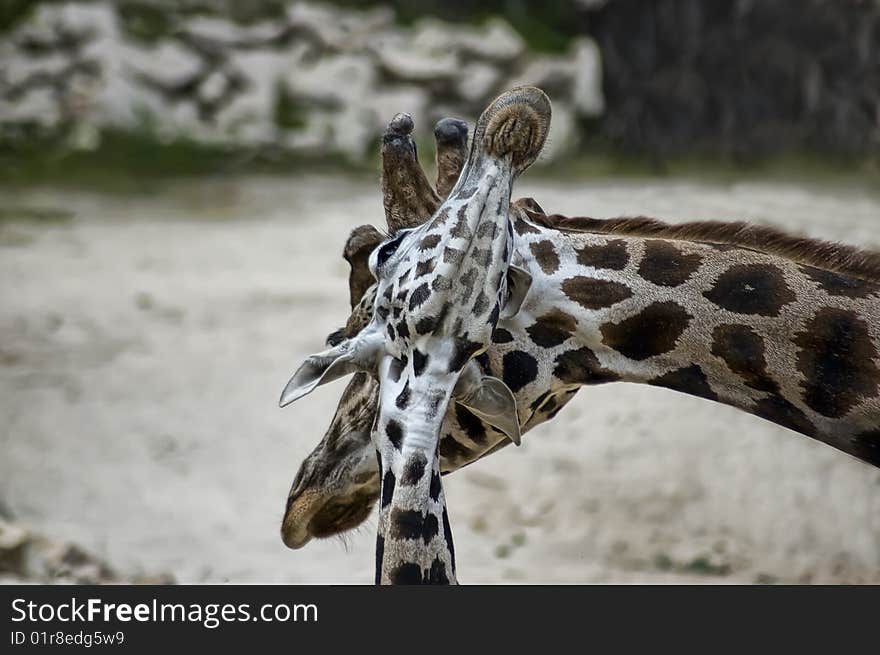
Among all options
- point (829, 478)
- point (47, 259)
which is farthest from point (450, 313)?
point (47, 259)

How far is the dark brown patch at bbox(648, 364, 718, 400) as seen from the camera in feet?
6.45

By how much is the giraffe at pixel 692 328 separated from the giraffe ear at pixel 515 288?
0.16ft

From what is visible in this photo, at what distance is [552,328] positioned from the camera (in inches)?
78.4

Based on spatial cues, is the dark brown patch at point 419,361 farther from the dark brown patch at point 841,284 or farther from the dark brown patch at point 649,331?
the dark brown patch at point 841,284

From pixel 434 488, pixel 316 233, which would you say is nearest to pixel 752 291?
pixel 434 488

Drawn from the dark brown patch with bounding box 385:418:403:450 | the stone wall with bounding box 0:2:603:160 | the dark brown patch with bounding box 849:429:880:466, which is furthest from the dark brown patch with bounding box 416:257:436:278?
the stone wall with bounding box 0:2:603:160

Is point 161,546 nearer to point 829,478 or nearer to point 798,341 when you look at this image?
point 829,478

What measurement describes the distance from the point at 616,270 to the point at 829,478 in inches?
113

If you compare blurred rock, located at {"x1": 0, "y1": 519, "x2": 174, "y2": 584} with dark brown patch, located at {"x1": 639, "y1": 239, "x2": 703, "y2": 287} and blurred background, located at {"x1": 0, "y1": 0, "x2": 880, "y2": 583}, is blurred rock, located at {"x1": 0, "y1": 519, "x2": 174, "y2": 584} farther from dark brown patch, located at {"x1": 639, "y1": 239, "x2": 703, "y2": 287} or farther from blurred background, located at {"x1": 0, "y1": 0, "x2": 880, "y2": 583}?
dark brown patch, located at {"x1": 639, "y1": 239, "x2": 703, "y2": 287}

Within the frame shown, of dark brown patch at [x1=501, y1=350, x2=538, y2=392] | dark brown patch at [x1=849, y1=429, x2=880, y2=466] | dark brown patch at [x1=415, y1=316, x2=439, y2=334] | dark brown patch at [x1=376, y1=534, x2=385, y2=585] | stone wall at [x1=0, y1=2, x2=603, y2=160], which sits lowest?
dark brown patch at [x1=376, y1=534, x2=385, y2=585]

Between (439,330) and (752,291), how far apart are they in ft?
1.86

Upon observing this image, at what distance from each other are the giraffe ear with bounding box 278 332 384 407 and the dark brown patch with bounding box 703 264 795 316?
58cm

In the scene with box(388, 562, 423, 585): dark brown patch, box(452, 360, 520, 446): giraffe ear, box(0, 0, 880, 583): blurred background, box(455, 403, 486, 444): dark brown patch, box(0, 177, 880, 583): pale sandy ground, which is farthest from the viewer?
box(0, 0, 880, 583): blurred background

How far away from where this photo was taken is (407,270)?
181cm
